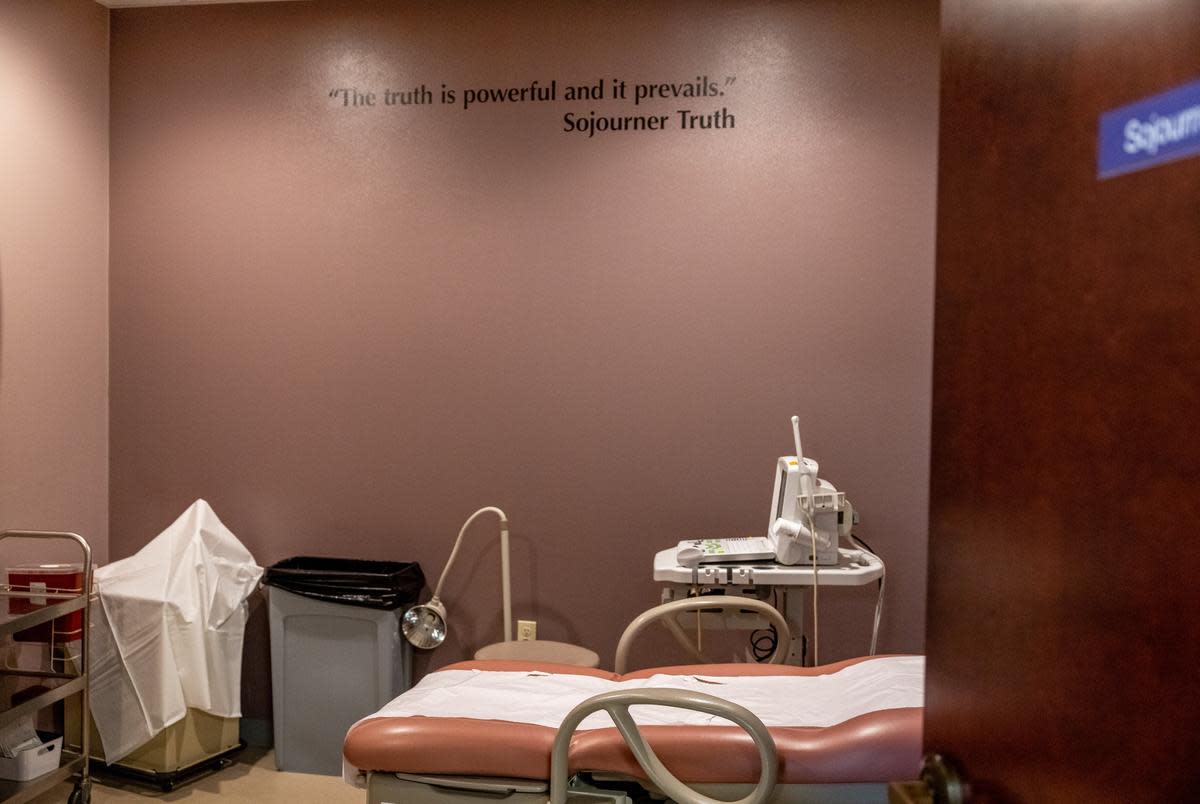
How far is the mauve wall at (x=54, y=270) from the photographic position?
3199 millimetres

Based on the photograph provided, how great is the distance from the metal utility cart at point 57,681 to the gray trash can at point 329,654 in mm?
603

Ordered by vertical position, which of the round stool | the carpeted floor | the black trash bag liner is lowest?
the carpeted floor

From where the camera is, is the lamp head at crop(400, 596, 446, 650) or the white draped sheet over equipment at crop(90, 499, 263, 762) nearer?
the white draped sheet over equipment at crop(90, 499, 263, 762)

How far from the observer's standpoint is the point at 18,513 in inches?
127

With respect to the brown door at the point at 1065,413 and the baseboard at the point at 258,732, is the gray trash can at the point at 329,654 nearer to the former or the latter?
the baseboard at the point at 258,732

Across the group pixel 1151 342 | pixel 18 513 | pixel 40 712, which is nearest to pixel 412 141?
pixel 18 513

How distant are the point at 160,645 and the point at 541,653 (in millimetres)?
1160

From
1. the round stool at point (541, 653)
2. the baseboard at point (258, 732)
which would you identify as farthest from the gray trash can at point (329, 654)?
the round stool at point (541, 653)

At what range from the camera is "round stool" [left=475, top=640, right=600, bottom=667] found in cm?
298

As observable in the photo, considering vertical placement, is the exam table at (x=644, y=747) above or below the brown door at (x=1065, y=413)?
below

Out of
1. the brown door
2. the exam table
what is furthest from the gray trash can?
the brown door

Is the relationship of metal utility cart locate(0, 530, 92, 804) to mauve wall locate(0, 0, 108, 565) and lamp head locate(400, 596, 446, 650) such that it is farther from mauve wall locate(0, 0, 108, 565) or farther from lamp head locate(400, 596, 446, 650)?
lamp head locate(400, 596, 446, 650)

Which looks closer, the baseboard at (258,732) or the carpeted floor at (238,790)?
the carpeted floor at (238,790)

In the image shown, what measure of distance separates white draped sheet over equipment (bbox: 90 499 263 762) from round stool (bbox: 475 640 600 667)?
2.78 feet
